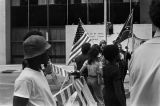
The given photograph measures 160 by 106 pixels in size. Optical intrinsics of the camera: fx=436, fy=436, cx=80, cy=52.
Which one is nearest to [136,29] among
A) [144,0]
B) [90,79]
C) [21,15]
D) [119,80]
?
[144,0]

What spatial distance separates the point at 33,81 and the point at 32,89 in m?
0.07

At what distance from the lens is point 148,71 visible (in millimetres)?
2830

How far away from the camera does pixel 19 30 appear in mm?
31859

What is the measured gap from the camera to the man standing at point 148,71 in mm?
2807

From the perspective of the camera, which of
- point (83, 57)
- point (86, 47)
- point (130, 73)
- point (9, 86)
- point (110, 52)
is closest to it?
point (130, 73)

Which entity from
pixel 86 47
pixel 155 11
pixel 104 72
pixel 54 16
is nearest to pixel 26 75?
pixel 155 11

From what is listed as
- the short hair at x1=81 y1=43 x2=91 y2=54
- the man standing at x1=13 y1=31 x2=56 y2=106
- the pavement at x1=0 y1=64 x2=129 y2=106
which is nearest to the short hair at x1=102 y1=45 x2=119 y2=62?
the short hair at x1=81 y1=43 x2=91 y2=54

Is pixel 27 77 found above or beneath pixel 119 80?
above

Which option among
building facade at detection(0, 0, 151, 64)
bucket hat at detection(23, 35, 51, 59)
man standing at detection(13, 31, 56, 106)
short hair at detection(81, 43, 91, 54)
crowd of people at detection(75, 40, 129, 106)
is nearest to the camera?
man standing at detection(13, 31, 56, 106)

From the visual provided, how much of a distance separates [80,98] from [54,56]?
70.0 ft

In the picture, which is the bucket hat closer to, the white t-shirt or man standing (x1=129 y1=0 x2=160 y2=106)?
the white t-shirt

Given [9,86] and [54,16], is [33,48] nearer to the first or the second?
[9,86]

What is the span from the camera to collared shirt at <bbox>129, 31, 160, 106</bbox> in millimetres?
2803

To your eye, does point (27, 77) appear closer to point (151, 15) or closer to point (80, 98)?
point (151, 15)
